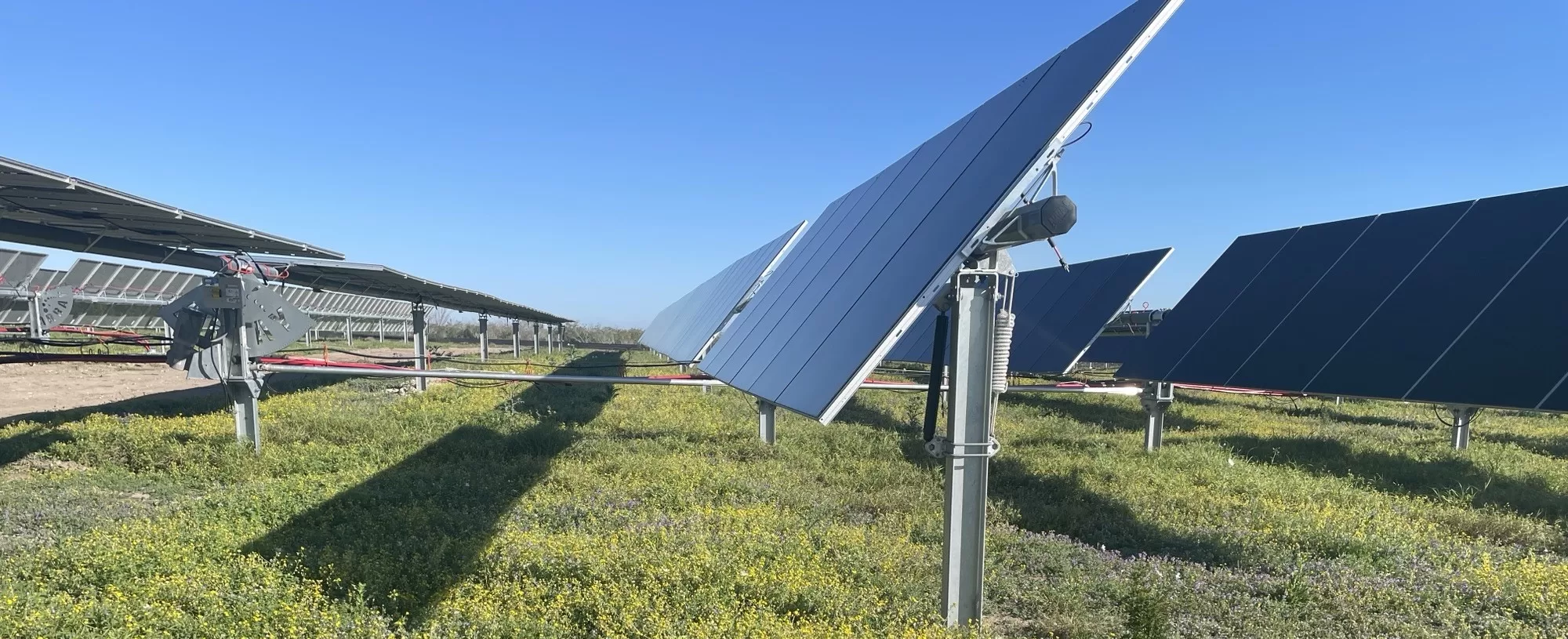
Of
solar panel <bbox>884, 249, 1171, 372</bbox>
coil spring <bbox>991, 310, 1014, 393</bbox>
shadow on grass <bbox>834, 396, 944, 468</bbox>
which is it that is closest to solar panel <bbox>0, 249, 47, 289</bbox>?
shadow on grass <bbox>834, 396, 944, 468</bbox>

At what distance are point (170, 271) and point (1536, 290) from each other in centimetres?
4753

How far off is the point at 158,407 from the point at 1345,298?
904 inches

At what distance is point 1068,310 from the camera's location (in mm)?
18516

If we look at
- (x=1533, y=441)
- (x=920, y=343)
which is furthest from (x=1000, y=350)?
(x=920, y=343)

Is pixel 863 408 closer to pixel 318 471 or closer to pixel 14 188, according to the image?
pixel 318 471

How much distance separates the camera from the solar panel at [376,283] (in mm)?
12695

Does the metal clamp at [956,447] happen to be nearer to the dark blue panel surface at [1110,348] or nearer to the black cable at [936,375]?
the black cable at [936,375]

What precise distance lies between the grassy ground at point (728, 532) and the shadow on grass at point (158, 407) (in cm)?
79

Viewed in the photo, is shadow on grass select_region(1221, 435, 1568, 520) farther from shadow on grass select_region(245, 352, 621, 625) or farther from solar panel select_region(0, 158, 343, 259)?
solar panel select_region(0, 158, 343, 259)

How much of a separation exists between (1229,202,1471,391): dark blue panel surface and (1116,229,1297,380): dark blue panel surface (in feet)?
5.14

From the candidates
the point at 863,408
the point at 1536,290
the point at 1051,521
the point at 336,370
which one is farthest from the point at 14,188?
the point at 1536,290

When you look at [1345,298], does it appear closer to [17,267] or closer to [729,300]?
[729,300]

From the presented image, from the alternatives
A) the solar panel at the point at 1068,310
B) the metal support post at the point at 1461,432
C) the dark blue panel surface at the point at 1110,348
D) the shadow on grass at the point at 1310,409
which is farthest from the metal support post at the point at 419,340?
the metal support post at the point at 1461,432

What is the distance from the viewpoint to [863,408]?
56.1 feet
